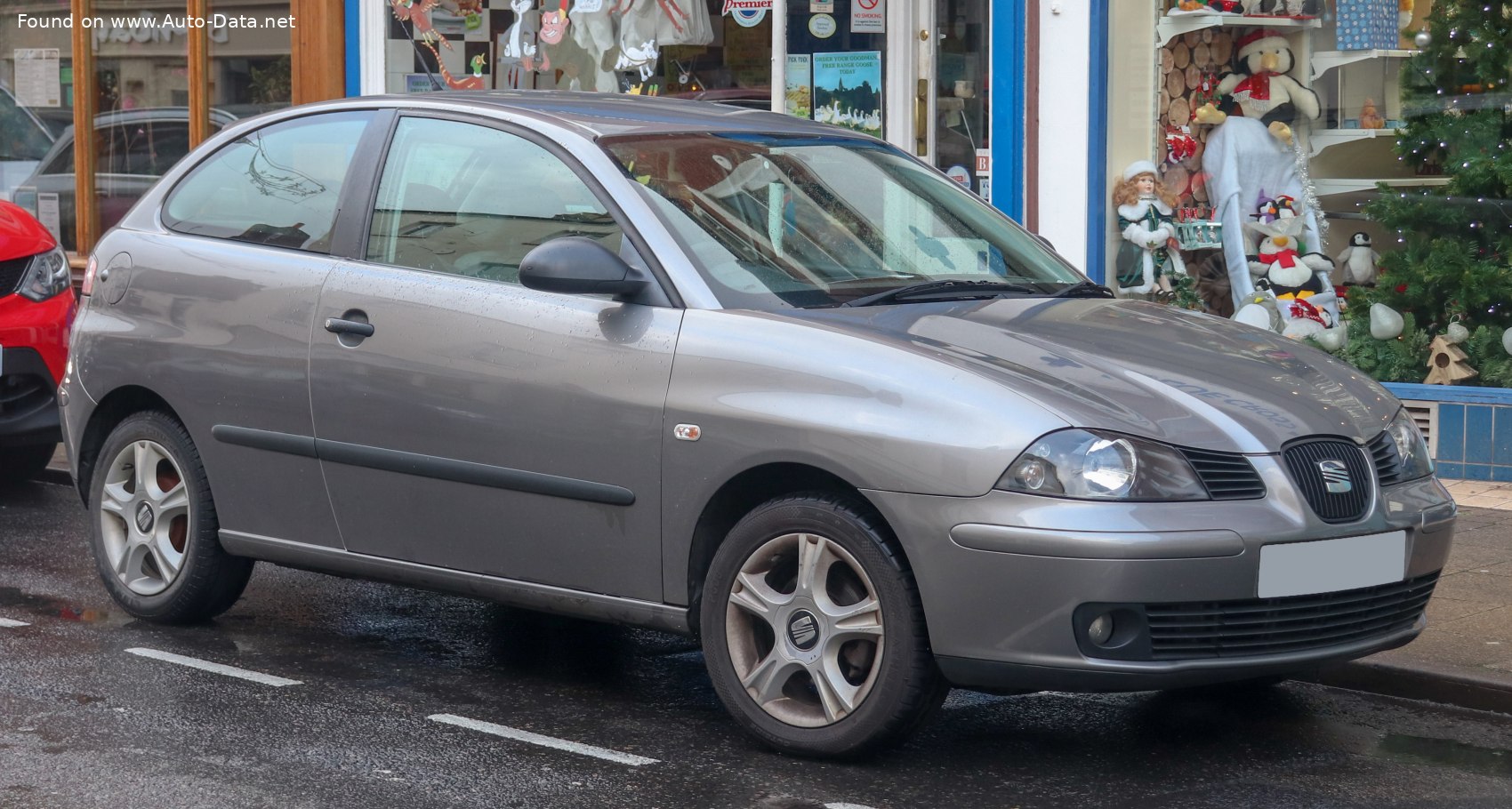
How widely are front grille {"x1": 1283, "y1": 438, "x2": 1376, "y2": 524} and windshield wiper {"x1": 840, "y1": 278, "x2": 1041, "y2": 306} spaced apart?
1.06 m

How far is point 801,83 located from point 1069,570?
7.68 metres

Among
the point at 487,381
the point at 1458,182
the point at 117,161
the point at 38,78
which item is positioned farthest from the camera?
the point at 38,78

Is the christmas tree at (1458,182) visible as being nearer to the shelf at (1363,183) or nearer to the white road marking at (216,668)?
the shelf at (1363,183)

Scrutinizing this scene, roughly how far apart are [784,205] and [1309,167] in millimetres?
5782

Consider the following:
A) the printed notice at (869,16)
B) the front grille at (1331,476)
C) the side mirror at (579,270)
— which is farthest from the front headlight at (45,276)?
the front grille at (1331,476)

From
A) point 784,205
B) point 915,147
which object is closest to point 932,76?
point 915,147

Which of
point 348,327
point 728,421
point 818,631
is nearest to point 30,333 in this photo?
point 348,327

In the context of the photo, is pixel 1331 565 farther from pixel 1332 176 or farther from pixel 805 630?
pixel 1332 176

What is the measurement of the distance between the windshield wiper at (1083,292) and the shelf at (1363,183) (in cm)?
463

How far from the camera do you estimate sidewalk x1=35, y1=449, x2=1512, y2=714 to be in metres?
5.70

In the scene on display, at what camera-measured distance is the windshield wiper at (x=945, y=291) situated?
5.19 m

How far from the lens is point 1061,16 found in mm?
10539

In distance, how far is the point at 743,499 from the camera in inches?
197

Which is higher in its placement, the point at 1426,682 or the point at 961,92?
the point at 961,92
